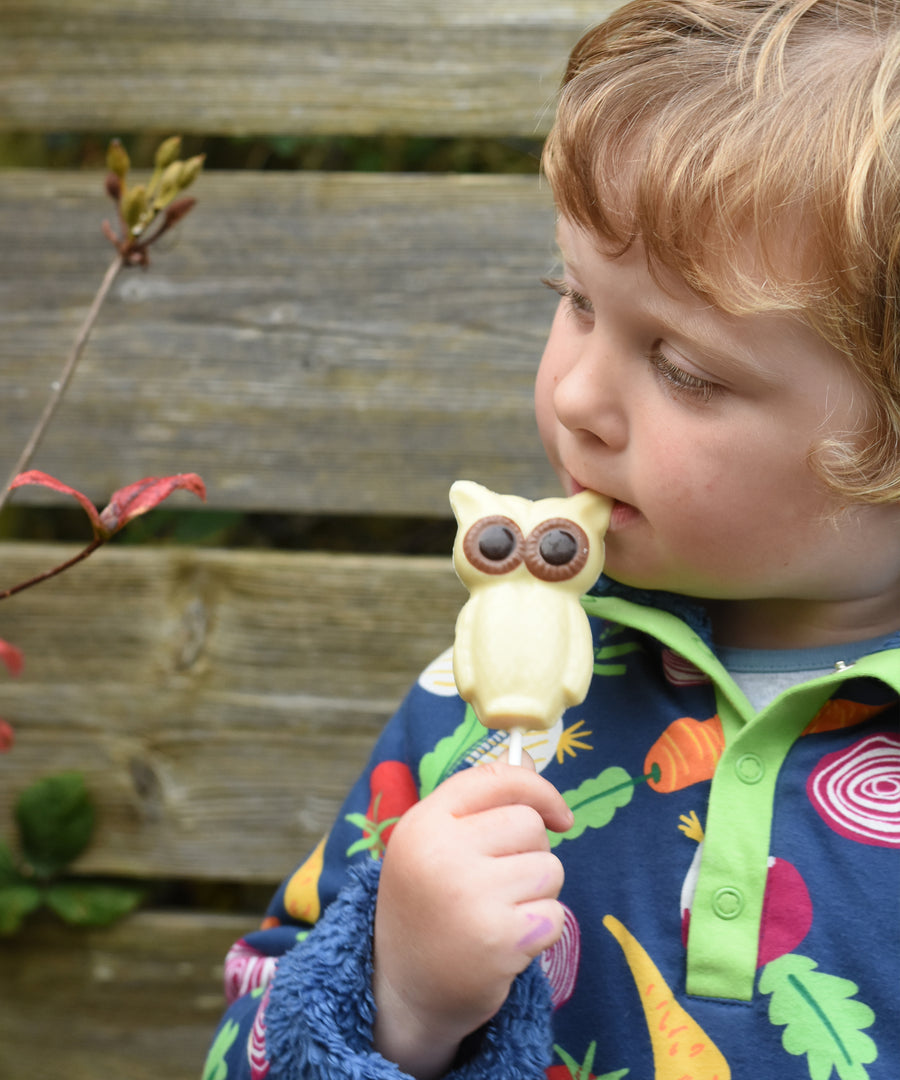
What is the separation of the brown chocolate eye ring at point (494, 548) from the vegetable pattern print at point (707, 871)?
16 cm

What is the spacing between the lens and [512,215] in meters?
1.57

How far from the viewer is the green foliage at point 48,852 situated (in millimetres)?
1686

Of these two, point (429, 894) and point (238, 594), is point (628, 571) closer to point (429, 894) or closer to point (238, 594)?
point (429, 894)

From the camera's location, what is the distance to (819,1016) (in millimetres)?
910

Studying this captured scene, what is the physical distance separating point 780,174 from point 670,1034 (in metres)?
0.70

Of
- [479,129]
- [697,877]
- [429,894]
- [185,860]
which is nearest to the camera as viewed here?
[429,894]

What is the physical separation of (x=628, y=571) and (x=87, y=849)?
1.12m

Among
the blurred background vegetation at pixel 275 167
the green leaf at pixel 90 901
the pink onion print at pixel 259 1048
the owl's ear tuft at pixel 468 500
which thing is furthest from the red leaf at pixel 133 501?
the green leaf at pixel 90 901

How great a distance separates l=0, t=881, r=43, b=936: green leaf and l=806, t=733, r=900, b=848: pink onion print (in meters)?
1.23

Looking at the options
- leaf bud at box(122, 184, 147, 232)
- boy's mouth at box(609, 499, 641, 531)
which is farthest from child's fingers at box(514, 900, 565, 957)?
leaf bud at box(122, 184, 147, 232)

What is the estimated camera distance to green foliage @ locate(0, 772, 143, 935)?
Result: 5.53ft

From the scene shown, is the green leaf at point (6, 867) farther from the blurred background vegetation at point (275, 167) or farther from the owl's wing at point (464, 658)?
the owl's wing at point (464, 658)

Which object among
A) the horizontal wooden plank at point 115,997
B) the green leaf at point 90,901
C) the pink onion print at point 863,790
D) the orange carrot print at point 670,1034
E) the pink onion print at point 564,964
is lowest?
the horizontal wooden plank at point 115,997

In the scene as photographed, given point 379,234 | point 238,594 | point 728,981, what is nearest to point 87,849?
point 238,594
